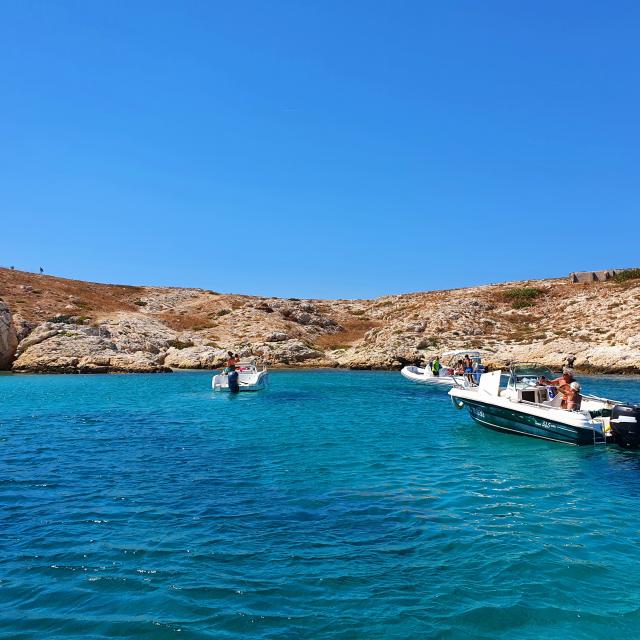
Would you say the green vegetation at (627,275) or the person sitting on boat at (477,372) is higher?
the green vegetation at (627,275)

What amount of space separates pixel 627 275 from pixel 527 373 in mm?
69387

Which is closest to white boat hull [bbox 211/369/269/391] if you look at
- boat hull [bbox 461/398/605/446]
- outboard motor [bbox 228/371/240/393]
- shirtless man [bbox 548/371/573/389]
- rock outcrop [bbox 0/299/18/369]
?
outboard motor [bbox 228/371/240/393]

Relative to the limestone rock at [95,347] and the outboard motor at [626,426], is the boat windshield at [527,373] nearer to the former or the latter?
the outboard motor at [626,426]

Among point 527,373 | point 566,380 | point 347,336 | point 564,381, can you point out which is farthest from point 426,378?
point 347,336

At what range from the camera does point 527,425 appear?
21.4m

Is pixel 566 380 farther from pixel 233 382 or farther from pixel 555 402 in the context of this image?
pixel 233 382

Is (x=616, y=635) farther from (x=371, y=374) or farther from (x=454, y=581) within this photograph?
(x=371, y=374)

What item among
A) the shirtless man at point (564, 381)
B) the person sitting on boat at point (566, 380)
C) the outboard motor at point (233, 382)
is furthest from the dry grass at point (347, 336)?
the person sitting on boat at point (566, 380)

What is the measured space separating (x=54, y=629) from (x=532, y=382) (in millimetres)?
21379

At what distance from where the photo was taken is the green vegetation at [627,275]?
81.8 metres

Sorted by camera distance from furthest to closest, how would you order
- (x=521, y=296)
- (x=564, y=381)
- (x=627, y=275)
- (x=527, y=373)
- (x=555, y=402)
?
(x=521, y=296) < (x=627, y=275) < (x=527, y=373) < (x=555, y=402) < (x=564, y=381)

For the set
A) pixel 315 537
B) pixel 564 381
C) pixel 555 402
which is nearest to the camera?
pixel 315 537

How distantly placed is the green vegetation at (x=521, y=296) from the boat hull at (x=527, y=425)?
202ft

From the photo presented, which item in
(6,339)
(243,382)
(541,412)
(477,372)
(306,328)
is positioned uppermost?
(306,328)
